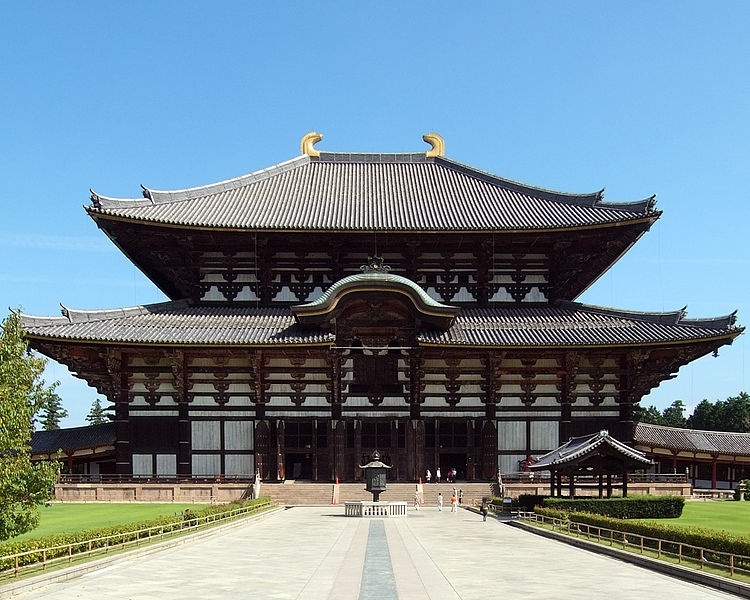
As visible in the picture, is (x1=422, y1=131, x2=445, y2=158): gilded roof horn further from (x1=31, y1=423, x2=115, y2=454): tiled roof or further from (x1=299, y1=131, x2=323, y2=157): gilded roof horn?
(x1=31, y1=423, x2=115, y2=454): tiled roof

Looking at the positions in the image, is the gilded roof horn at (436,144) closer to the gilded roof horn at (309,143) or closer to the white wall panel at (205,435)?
the gilded roof horn at (309,143)

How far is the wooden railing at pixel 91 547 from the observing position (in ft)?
61.3

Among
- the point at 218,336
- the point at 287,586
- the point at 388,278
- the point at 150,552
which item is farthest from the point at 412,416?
the point at 287,586

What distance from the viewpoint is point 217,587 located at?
1752 cm

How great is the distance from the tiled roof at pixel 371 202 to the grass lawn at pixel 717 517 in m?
16.8

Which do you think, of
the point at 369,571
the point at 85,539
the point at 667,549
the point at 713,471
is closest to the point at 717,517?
the point at 667,549

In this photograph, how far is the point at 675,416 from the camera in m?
140

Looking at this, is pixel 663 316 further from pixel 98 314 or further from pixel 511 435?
pixel 98 314

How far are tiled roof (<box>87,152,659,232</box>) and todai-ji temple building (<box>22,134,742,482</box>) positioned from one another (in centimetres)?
27

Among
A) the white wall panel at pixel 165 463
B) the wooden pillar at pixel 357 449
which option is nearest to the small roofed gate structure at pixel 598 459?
the wooden pillar at pixel 357 449

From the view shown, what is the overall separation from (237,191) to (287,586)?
4106 centimetres

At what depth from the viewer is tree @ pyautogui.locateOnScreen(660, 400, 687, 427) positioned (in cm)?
12888

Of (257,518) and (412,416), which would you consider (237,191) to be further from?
(257,518)

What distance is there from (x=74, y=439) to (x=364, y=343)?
761 inches
